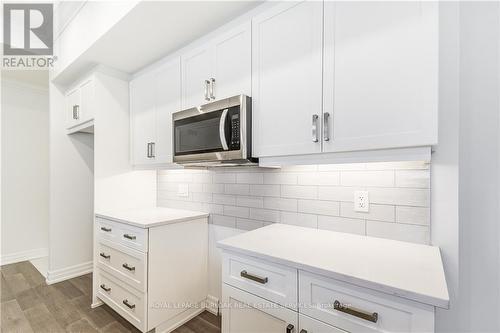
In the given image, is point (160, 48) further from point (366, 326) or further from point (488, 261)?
point (488, 261)

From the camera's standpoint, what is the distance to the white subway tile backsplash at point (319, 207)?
1546 millimetres

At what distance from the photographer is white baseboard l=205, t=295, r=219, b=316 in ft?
6.99

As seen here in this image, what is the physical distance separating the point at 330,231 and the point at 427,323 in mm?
764

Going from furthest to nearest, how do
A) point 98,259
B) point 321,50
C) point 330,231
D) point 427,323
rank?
1. point 98,259
2. point 330,231
3. point 321,50
4. point 427,323

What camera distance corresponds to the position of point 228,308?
4.33 ft

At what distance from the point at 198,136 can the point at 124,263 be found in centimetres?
118

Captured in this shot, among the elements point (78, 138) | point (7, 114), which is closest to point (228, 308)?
point (78, 138)

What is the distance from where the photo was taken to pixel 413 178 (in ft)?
4.23

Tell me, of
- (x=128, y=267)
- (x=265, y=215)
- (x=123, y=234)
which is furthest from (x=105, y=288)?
(x=265, y=215)

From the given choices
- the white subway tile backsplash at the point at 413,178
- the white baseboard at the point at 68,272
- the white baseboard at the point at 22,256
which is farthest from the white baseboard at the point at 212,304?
the white baseboard at the point at 22,256

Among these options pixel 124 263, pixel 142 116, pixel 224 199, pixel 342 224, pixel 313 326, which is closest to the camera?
pixel 313 326

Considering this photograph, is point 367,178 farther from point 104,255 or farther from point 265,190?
point 104,255

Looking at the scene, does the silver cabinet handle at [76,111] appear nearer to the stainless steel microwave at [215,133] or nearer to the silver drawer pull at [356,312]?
the stainless steel microwave at [215,133]

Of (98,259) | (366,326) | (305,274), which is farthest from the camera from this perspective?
(98,259)
